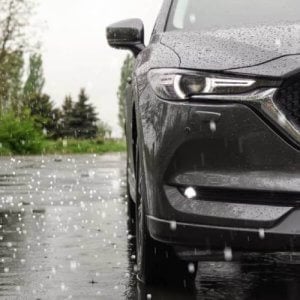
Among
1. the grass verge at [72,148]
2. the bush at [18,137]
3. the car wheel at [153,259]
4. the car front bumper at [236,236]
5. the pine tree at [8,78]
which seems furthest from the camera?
the pine tree at [8,78]

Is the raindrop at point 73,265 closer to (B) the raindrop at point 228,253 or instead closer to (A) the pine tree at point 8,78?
(B) the raindrop at point 228,253

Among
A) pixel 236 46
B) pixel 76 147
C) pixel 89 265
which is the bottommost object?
pixel 89 265

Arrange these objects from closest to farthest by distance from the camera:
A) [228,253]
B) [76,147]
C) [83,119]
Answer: [228,253]
[76,147]
[83,119]

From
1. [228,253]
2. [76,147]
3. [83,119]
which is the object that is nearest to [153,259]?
[228,253]

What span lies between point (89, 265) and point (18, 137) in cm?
2467

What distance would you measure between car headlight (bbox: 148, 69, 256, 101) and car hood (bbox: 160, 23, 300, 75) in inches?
1.8

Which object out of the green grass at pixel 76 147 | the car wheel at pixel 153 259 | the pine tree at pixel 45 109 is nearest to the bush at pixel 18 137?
the green grass at pixel 76 147

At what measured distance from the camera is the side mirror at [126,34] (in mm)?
5156

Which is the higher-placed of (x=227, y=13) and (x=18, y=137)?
(x=227, y=13)

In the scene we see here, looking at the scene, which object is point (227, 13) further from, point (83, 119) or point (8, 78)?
point (83, 119)

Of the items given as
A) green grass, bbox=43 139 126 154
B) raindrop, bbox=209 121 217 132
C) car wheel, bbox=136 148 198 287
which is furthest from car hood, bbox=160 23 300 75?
green grass, bbox=43 139 126 154

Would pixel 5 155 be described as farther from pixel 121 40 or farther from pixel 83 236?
pixel 121 40

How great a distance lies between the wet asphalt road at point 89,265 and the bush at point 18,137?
20.2 meters

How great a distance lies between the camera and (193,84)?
153 inches
